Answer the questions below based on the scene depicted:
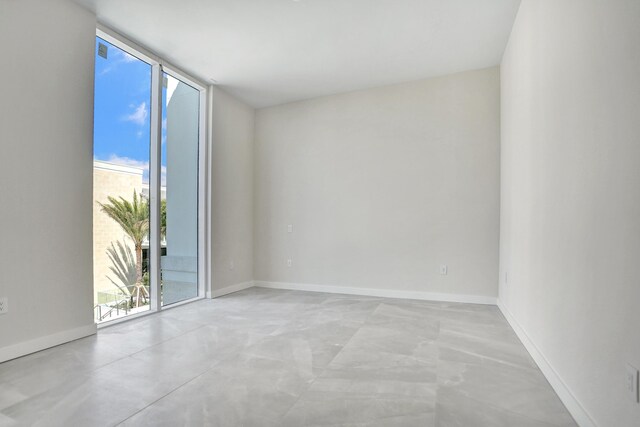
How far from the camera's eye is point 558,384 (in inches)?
79.8

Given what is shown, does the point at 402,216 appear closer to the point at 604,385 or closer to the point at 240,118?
the point at 240,118

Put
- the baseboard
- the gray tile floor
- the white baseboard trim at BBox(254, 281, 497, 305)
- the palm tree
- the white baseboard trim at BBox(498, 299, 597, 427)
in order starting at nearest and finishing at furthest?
the white baseboard trim at BBox(498, 299, 597, 427), the gray tile floor, the palm tree, the white baseboard trim at BBox(254, 281, 497, 305), the baseboard

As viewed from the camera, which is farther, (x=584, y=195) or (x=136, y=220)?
(x=136, y=220)

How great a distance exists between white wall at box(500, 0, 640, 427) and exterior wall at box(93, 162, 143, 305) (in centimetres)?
362

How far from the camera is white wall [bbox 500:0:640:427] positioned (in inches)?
52.4

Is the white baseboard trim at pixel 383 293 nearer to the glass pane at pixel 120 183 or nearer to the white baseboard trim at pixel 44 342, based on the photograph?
the glass pane at pixel 120 183

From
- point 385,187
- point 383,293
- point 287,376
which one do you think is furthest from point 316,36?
point 383,293

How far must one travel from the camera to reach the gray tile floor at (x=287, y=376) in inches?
70.7

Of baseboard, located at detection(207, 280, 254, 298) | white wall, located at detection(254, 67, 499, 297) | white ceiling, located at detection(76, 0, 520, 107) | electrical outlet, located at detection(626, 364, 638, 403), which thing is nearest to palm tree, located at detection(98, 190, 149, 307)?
baseboard, located at detection(207, 280, 254, 298)

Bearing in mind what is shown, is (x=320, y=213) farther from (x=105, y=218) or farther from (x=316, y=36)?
(x=105, y=218)

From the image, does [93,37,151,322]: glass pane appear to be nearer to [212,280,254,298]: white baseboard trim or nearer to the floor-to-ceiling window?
the floor-to-ceiling window

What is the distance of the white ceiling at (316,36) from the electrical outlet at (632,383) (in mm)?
2873

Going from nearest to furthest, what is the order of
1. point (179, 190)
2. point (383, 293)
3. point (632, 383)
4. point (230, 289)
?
point (632, 383) < point (179, 190) < point (383, 293) < point (230, 289)

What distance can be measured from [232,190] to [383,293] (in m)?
2.56
